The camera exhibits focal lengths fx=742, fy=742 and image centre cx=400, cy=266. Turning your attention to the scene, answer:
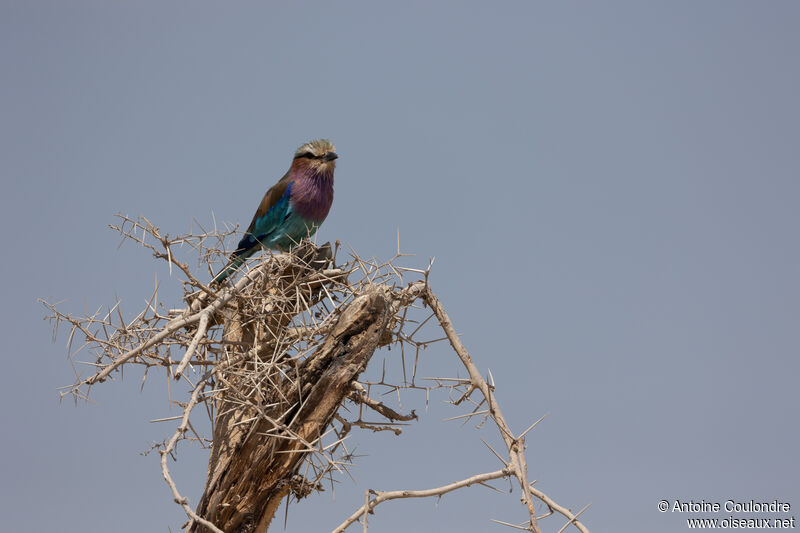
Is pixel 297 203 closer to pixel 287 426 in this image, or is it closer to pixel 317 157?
pixel 317 157

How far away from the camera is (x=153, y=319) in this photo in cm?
352

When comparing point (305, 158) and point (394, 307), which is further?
point (305, 158)

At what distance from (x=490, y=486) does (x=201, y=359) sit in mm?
1408

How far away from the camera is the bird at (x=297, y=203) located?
15.3 ft

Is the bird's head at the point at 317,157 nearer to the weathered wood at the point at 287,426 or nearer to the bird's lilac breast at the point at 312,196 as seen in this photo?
the bird's lilac breast at the point at 312,196

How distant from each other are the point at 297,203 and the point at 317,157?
0.36 meters

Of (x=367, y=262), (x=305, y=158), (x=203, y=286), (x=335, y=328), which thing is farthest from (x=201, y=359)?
(x=305, y=158)

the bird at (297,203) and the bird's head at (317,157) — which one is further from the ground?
the bird's head at (317,157)

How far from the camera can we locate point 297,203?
185 inches

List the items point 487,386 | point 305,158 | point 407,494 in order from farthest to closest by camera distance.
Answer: point 305,158 → point 487,386 → point 407,494

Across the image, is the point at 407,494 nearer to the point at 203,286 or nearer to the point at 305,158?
the point at 203,286

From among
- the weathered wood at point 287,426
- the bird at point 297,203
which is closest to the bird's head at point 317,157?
the bird at point 297,203

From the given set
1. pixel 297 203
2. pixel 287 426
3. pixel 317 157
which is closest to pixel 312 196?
pixel 297 203

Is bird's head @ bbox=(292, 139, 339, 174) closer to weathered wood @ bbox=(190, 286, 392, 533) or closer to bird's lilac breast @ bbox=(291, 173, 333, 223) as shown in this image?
bird's lilac breast @ bbox=(291, 173, 333, 223)
